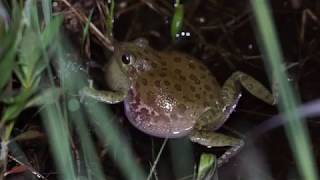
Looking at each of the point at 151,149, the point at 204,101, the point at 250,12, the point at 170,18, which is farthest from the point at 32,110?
the point at 250,12

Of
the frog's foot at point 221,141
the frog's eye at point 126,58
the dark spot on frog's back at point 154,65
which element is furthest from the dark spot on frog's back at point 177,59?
the frog's foot at point 221,141

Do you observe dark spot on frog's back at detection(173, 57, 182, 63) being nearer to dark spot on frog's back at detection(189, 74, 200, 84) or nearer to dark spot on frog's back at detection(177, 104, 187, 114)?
dark spot on frog's back at detection(189, 74, 200, 84)

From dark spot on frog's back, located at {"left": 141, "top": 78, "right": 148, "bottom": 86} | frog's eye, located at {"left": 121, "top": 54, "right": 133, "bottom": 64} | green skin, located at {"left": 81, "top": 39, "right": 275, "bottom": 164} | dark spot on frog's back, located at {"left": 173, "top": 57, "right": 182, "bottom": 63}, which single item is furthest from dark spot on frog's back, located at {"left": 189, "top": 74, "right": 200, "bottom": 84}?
frog's eye, located at {"left": 121, "top": 54, "right": 133, "bottom": 64}

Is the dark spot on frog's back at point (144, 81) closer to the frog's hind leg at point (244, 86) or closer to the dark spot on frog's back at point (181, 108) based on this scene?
the dark spot on frog's back at point (181, 108)

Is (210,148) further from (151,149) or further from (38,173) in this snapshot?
(38,173)

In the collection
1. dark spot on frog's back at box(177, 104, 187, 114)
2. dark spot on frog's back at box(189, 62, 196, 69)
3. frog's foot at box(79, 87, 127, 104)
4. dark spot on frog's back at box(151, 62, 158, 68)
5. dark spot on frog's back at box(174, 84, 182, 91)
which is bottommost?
dark spot on frog's back at box(177, 104, 187, 114)

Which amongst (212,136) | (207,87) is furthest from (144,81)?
(212,136)
